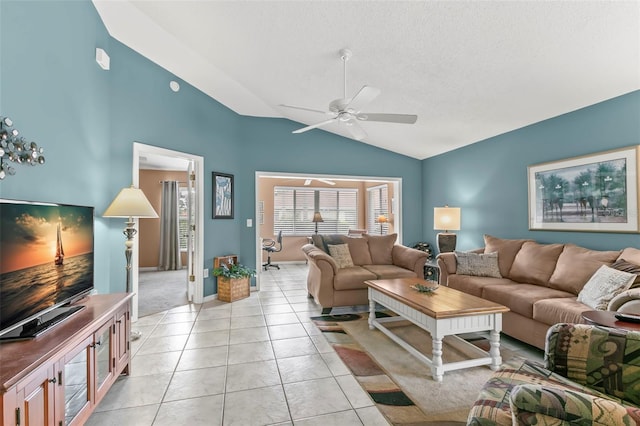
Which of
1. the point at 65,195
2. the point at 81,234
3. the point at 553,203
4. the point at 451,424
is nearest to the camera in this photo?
the point at 451,424

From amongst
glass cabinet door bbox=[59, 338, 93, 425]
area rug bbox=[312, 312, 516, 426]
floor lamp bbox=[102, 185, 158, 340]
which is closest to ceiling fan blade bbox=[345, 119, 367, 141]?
floor lamp bbox=[102, 185, 158, 340]

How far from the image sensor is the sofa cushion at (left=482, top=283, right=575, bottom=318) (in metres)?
2.83

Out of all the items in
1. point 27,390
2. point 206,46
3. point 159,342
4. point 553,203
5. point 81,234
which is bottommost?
point 159,342

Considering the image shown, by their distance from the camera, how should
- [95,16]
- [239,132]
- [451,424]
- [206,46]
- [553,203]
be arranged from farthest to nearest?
[239,132]
[553,203]
[206,46]
[95,16]
[451,424]

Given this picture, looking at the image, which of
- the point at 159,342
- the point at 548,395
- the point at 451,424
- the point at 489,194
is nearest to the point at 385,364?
the point at 451,424

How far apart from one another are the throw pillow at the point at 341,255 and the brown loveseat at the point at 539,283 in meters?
1.36

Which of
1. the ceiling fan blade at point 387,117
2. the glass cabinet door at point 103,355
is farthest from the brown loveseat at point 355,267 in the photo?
the glass cabinet door at point 103,355

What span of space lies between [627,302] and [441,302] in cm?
126

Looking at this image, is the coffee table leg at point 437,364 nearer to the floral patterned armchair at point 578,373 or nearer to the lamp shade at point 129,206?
the floral patterned armchair at point 578,373

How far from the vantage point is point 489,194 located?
4629mm

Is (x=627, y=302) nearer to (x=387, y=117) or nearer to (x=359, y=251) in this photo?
(x=387, y=117)

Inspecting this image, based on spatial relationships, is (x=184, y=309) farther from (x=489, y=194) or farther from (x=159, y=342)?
(x=489, y=194)

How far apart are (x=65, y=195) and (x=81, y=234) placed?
1.95 feet

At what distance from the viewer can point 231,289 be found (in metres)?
4.49
